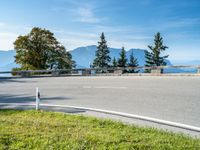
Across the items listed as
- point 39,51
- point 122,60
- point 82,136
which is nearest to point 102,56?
point 122,60

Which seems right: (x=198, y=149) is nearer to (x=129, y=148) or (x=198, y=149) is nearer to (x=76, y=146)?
(x=129, y=148)

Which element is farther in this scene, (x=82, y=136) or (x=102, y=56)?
(x=102, y=56)

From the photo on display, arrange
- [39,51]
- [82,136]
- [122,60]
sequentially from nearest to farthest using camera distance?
[82,136]
[39,51]
[122,60]

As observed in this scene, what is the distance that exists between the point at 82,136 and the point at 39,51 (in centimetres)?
5143

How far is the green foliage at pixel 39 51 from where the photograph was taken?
181 feet

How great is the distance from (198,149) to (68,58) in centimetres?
5482

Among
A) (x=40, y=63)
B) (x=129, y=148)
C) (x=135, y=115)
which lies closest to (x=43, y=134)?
(x=129, y=148)

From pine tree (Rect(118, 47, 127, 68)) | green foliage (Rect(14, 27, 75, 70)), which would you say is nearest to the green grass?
green foliage (Rect(14, 27, 75, 70))

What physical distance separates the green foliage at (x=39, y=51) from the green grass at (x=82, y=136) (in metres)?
48.2

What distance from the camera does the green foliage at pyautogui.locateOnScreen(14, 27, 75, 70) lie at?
55.2 metres

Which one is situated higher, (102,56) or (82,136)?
(102,56)

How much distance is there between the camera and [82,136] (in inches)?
244

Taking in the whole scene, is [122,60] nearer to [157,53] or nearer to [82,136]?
[157,53]

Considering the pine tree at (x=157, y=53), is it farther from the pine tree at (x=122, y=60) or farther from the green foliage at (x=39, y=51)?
the green foliage at (x=39, y=51)
